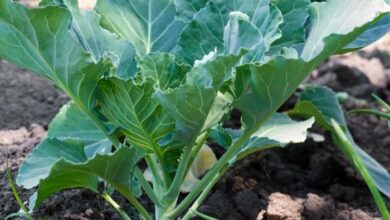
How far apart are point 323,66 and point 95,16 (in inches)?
82.1

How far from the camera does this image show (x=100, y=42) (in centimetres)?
175

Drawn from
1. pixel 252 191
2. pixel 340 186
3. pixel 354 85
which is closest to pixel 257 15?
pixel 252 191

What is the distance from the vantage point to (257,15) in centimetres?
167

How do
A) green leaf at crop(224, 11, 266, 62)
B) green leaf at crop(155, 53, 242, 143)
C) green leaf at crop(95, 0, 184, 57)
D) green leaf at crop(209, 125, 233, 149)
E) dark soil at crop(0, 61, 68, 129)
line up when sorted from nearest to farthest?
green leaf at crop(155, 53, 242, 143) < green leaf at crop(224, 11, 266, 62) < green leaf at crop(209, 125, 233, 149) < green leaf at crop(95, 0, 184, 57) < dark soil at crop(0, 61, 68, 129)

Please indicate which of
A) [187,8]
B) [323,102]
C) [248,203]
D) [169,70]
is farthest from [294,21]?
[248,203]

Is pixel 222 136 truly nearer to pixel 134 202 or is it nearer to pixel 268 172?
pixel 134 202

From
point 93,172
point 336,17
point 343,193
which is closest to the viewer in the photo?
point 93,172

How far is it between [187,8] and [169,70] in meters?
0.25

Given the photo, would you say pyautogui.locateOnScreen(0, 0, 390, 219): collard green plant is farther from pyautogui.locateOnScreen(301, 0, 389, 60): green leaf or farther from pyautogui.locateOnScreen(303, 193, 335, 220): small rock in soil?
pyautogui.locateOnScreen(303, 193, 335, 220): small rock in soil

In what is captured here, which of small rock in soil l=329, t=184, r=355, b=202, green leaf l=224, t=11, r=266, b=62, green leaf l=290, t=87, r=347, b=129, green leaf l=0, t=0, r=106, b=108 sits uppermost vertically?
green leaf l=0, t=0, r=106, b=108

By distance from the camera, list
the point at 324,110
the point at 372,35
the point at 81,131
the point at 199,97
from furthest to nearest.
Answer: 1. the point at 324,110
2. the point at 81,131
3. the point at 372,35
4. the point at 199,97

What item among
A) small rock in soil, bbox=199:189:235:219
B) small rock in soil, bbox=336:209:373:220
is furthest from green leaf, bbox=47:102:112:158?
small rock in soil, bbox=336:209:373:220

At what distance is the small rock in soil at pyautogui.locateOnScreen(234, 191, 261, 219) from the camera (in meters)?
2.10

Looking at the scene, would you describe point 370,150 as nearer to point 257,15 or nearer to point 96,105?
point 257,15
